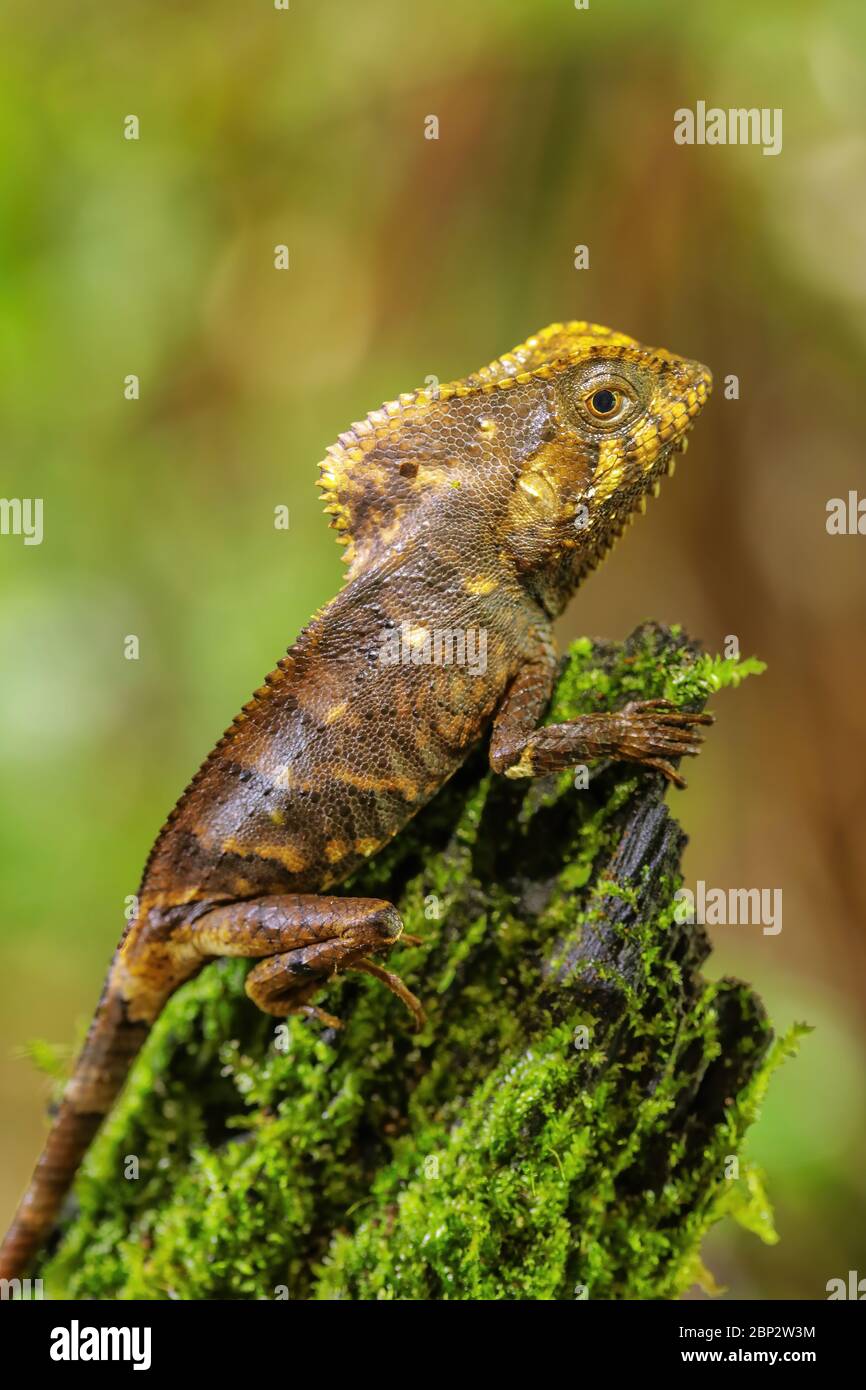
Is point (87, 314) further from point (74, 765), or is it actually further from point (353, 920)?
point (353, 920)

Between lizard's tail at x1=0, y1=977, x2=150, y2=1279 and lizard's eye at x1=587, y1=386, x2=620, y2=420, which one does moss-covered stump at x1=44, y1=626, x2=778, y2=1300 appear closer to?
lizard's tail at x1=0, y1=977, x2=150, y2=1279

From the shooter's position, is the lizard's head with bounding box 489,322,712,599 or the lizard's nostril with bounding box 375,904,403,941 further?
the lizard's head with bounding box 489,322,712,599

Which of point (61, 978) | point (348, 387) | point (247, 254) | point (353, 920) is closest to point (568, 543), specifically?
point (353, 920)

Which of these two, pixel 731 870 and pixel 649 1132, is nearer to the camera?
pixel 649 1132
